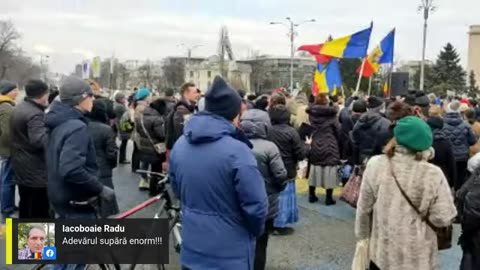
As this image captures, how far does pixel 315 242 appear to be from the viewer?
21.7 ft

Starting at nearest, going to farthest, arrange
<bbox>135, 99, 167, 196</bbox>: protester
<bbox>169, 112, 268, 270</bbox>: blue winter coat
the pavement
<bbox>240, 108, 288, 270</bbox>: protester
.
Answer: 1. <bbox>169, 112, 268, 270</bbox>: blue winter coat
2. <bbox>240, 108, 288, 270</bbox>: protester
3. the pavement
4. <bbox>135, 99, 167, 196</bbox>: protester

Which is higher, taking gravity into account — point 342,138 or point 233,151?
point 233,151

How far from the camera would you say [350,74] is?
183 ft

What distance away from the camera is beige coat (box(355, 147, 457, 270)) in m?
3.48

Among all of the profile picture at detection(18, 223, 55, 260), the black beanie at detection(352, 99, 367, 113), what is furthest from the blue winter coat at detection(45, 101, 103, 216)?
the black beanie at detection(352, 99, 367, 113)

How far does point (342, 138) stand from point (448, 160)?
2.80m

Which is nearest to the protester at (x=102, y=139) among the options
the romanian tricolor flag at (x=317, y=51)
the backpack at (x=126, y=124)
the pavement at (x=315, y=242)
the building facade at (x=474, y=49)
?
the pavement at (x=315, y=242)

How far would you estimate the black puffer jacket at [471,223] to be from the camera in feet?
12.2

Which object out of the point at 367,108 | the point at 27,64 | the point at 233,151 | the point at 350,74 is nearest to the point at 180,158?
the point at 233,151

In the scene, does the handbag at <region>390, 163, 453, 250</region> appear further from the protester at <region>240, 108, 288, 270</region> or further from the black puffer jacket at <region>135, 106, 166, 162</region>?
the black puffer jacket at <region>135, 106, 166, 162</region>

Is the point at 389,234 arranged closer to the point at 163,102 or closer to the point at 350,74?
the point at 163,102

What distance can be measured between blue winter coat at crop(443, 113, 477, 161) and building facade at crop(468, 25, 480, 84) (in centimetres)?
7722

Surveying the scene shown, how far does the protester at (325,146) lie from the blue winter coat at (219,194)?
17.5 feet

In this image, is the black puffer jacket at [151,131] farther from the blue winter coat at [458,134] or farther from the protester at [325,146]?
the blue winter coat at [458,134]
